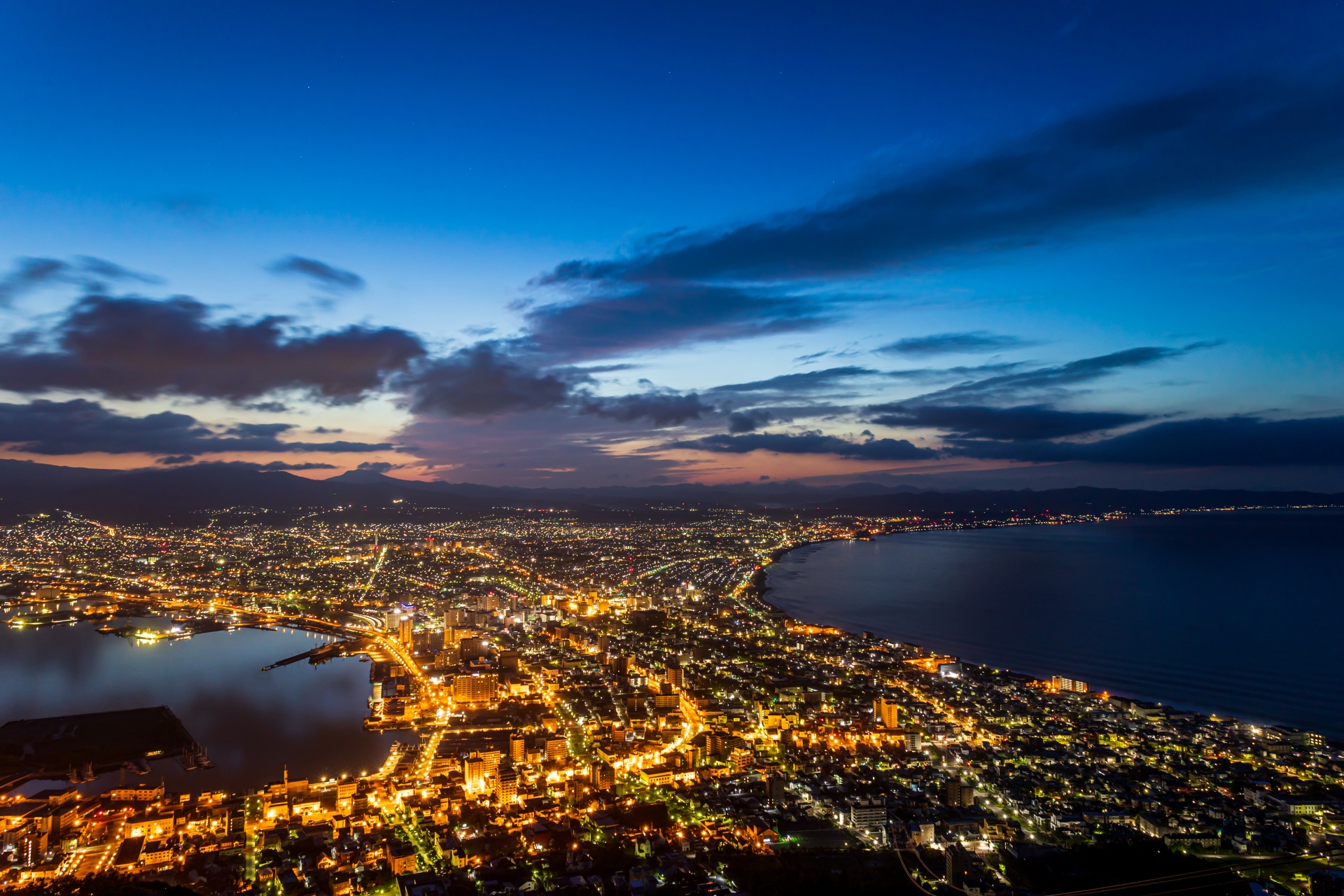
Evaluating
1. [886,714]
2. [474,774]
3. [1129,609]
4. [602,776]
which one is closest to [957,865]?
[602,776]

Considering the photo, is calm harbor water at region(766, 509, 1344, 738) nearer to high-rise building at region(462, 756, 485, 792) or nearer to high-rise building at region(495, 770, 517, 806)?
high-rise building at region(495, 770, 517, 806)

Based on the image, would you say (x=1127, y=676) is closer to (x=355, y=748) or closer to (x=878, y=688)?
(x=878, y=688)

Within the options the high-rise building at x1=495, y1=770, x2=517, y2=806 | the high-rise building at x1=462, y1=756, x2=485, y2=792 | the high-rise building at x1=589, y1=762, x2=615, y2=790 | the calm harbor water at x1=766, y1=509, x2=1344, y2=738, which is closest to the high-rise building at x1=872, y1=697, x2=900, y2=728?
the high-rise building at x1=589, y1=762, x2=615, y2=790

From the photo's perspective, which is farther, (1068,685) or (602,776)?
(1068,685)

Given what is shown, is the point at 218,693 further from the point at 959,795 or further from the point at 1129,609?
the point at 1129,609

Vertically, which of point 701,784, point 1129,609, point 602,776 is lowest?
point 1129,609

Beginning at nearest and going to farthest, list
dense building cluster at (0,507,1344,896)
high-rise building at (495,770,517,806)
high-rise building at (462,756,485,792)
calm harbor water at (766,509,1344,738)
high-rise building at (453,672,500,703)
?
dense building cluster at (0,507,1344,896)
high-rise building at (495,770,517,806)
high-rise building at (462,756,485,792)
high-rise building at (453,672,500,703)
calm harbor water at (766,509,1344,738)

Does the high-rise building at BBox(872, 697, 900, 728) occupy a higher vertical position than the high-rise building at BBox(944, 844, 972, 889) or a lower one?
higher

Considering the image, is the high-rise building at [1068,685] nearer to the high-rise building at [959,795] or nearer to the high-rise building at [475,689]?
the high-rise building at [959,795]
